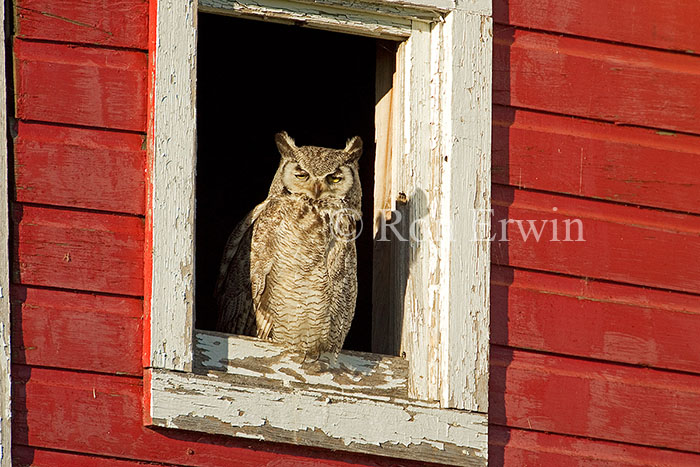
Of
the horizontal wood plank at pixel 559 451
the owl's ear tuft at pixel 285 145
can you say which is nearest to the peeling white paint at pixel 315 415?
the horizontal wood plank at pixel 559 451

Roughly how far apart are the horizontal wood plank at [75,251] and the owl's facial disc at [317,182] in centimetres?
87

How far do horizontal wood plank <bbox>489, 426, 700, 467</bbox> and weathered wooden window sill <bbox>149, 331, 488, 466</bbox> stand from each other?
11 centimetres

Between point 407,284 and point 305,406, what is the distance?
2.29ft

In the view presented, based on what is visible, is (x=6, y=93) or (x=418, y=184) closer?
(x=6, y=93)

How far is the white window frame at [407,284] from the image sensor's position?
4023 millimetres

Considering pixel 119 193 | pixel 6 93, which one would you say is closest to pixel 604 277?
pixel 119 193

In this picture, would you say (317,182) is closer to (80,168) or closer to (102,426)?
(80,168)

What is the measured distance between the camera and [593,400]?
4.41 m

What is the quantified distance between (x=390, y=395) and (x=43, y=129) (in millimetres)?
1367

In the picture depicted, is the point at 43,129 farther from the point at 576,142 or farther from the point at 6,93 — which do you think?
the point at 576,142

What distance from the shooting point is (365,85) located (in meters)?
5.96

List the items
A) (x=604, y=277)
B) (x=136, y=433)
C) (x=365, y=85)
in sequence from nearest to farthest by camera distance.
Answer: (x=136, y=433), (x=604, y=277), (x=365, y=85)

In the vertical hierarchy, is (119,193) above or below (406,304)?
above

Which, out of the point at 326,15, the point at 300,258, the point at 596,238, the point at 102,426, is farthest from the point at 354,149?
the point at 102,426
